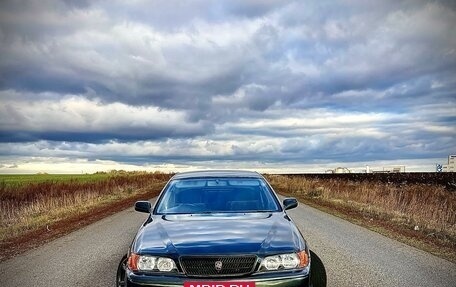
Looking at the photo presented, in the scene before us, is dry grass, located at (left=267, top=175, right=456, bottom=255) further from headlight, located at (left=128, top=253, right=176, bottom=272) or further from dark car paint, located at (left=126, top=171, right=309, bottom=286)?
headlight, located at (left=128, top=253, right=176, bottom=272)

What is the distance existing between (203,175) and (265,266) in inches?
104

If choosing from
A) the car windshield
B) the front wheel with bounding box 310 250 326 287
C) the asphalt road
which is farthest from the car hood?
the asphalt road

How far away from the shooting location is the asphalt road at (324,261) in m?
6.99

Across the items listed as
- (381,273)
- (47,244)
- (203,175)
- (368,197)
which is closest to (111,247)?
(47,244)

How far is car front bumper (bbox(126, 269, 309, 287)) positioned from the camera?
14.8 ft

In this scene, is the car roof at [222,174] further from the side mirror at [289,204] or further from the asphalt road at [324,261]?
→ the asphalt road at [324,261]

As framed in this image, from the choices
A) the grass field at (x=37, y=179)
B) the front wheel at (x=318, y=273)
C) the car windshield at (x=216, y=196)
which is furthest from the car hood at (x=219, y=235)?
the grass field at (x=37, y=179)

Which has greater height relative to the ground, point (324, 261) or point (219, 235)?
point (219, 235)

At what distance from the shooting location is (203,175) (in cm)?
708

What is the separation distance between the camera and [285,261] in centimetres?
472

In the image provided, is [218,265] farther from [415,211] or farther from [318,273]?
[415,211]

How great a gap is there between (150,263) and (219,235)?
2.35 feet

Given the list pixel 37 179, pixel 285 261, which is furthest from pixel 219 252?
pixel 37 179

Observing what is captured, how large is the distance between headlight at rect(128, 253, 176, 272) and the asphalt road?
211 centimetres
